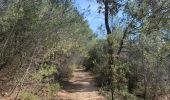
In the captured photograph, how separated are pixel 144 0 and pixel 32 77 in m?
7.83

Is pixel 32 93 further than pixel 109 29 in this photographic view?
No

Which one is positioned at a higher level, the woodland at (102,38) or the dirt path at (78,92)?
the woodland at (102,38)

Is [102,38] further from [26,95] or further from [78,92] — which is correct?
[78,92]

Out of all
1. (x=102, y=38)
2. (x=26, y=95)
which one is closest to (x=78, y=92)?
(x=102, y=38)

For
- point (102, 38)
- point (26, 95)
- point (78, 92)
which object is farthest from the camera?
point (78, 92)

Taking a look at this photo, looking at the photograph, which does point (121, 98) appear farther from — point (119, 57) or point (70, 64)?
point (70, 64)

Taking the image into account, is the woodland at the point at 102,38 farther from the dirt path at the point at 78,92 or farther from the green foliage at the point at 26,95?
the dirt path at the point at 78,92

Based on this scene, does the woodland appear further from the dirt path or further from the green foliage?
the dirt path

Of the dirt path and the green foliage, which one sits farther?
the dirt path

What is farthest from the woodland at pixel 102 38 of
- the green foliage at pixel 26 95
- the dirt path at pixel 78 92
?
the dirt path at pixel 78 92

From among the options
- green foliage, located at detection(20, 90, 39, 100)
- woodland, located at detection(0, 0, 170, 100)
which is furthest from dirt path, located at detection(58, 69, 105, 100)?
green foliage, located at detection(20, 90, 39, 100)

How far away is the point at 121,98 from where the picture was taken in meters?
18.5

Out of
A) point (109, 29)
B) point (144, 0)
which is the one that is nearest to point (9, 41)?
point (109, 29)

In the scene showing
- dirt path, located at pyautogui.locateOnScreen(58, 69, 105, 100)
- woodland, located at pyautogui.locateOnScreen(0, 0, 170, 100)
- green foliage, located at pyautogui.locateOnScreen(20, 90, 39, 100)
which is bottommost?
dirt path, located at pyautogui.locateOnScreen(58, 69, 105, 100)
